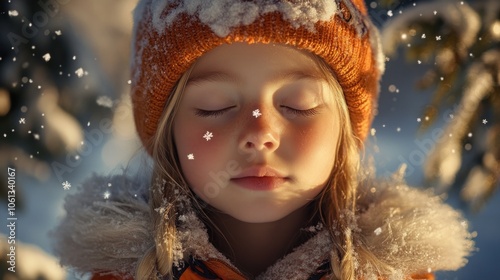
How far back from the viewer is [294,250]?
1866mm

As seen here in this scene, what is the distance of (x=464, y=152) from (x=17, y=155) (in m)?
2.36

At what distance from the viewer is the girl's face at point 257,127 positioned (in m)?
1.69

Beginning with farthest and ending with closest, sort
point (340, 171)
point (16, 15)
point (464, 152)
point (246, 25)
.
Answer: point (464, 152), point (16, 15), point (340, 171), point (246, 25)

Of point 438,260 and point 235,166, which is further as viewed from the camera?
point 438,260

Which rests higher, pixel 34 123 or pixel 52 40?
pixel 52 40

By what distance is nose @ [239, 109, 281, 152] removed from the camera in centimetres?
163

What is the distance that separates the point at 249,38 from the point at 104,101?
173 centimetres

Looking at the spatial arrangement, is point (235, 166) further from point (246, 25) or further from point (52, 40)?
point (52, 40)

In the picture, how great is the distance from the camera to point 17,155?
9.12 feet

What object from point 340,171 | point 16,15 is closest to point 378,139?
point 340,171

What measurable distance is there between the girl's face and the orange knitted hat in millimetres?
66

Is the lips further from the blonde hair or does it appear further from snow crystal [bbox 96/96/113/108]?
snow crystal [bbox 96/96/113/108]

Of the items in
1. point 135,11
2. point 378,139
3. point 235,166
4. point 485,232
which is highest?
point 135,11

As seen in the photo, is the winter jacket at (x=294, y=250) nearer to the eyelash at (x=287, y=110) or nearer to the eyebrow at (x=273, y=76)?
the eyelash at (x=287, y=110)
